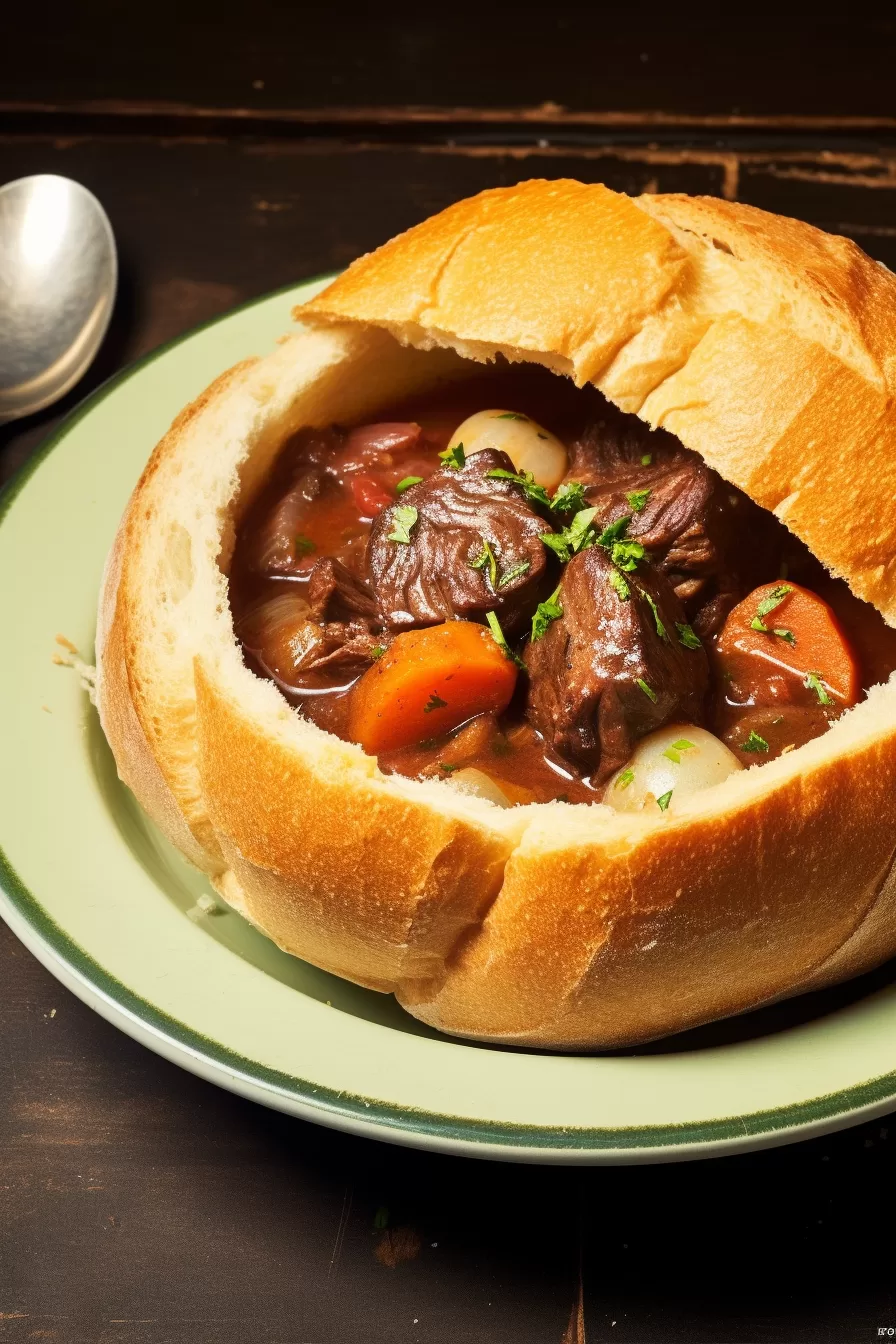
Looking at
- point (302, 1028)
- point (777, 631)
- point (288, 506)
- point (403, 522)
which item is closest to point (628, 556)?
point (777, 631)

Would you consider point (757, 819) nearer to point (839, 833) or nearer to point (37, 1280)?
point (839, 833)

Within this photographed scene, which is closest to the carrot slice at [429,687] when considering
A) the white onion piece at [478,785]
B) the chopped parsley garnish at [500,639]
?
the chopped parsley garnish at [500,639]

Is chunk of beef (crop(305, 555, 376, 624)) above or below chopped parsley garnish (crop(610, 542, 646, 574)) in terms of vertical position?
below

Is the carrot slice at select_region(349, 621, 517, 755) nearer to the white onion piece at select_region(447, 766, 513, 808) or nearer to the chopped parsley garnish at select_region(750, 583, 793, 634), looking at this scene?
the white onion piece at select_region(447, 766, 513, 808)

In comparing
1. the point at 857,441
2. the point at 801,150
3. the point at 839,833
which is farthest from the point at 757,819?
the point at 801,150

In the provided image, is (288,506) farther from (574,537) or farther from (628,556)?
(628,556)

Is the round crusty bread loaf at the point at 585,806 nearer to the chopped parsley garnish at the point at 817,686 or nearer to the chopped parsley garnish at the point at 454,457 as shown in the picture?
the chopped parsley garnish at the point at 817,686

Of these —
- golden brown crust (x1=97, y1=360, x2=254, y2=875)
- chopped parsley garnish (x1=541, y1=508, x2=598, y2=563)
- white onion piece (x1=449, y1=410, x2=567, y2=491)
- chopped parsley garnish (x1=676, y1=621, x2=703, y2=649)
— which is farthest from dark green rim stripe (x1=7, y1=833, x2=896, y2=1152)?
white onion piece (x1=449, y1=410, x2=567, y2=491)
